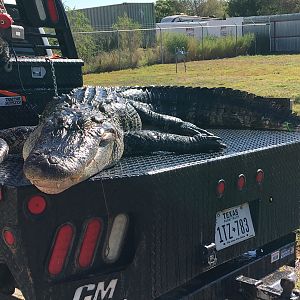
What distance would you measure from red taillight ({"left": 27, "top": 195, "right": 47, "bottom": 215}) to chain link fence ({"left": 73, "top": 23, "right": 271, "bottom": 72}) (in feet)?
79.5

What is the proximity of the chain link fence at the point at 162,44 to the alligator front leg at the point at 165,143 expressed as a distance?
23322 millimetres

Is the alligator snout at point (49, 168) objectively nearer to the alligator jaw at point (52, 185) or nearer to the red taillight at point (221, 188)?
the alligator jaw at point (52, 185)

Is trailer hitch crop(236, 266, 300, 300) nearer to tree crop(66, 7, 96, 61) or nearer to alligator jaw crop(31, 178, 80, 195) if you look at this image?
alligator jaw crop(31, 178, 80, 195)

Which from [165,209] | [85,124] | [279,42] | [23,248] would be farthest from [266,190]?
[279,42]

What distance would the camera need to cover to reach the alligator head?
6.97ft

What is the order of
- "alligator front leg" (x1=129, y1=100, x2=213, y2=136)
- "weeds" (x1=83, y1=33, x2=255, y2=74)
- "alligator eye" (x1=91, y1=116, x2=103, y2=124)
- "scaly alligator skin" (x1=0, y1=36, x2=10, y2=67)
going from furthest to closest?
1. "weeds" (x1=83, y1=33, x2=255, y2=74)
2. "scaly alligator skin" (x1=0, y1=36, x2=10, y2=67)
3. "alligator front leg" (x1=129, y1=100, x2=213, y2=136)
4. "alligator eye" (x1=91, y1=116, x2=103, y2=124)

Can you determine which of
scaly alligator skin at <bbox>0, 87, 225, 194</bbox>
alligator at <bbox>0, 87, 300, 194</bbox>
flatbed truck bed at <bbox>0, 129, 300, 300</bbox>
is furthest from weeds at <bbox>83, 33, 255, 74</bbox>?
flatbed truck bed at <bbox>0, 129, 300, 300</bbox>

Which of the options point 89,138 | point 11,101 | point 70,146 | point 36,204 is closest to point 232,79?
point 11,101

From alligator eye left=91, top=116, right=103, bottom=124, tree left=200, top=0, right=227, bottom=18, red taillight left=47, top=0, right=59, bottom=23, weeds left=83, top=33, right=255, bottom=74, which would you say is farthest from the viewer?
tree left=200, top=0, right=227, bottom=18

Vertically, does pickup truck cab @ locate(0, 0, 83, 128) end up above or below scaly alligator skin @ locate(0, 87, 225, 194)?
above

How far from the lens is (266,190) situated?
314 centimetres

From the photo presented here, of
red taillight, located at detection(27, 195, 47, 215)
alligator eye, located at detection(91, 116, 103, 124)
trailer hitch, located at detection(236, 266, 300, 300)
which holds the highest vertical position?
alligator eye, located at detection(91, 116, 103, 124)

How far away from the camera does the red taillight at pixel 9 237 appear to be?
2223mm

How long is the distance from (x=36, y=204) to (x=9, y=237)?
0.61ft
